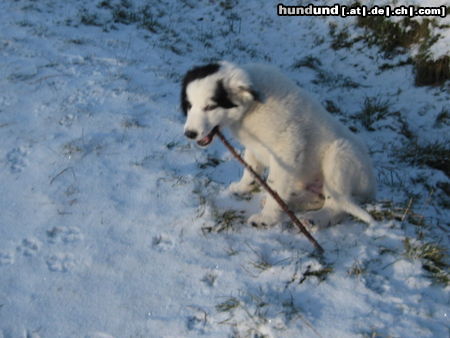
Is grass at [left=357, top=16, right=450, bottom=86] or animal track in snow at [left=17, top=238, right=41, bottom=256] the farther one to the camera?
grass at [left=357, top=16, right=450, bottom=86]

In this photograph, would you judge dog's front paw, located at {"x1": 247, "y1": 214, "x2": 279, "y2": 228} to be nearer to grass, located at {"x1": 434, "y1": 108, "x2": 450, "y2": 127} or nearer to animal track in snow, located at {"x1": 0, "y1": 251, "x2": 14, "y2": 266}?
animal track in snow, located at {"x1": 0, "y1": 251, "x2": 14, "y2": 266}

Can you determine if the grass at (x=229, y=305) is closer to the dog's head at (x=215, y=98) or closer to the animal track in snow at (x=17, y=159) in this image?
the dog's head at (x=215, y=98)

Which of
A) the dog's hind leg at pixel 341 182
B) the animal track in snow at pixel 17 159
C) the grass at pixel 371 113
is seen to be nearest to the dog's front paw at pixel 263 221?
the dog's hind leg at pixel 341 182

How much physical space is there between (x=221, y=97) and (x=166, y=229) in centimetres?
100

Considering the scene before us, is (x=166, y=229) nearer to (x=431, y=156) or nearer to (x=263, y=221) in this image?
(x=263, y=221)

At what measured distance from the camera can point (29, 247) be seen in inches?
94.6

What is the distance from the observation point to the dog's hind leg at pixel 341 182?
2.66 metres

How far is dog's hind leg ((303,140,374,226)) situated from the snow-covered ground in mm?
121

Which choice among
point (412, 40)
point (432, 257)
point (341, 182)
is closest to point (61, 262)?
point (341, 182)

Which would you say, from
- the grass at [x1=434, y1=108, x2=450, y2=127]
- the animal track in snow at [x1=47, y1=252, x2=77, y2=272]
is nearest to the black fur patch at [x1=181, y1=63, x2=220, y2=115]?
the animal track in snow at [x1=47, y1=252, x2=77, y2=272]

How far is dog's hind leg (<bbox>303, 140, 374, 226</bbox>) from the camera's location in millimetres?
2656

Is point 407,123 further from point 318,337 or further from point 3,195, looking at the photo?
point 3,195

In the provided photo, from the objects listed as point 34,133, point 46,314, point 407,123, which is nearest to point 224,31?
point 407,123

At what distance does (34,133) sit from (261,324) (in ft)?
9.12
